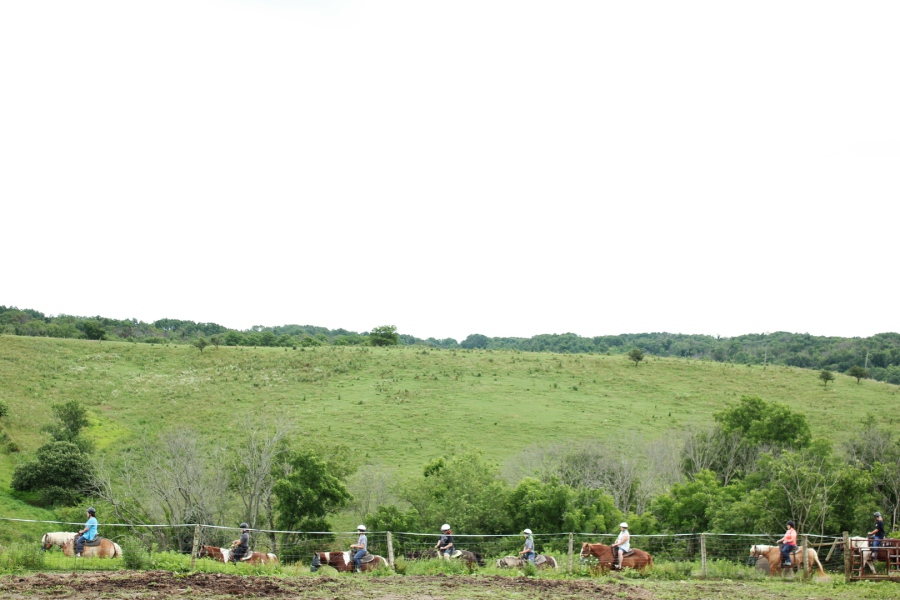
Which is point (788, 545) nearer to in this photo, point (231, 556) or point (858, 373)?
point (231, 556)

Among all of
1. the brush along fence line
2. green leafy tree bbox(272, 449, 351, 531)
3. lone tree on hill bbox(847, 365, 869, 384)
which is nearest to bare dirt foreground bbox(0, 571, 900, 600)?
the brush along fence line

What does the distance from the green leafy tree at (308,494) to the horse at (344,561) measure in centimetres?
1513

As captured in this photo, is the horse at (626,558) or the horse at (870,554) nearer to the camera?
the horse at (870,554)

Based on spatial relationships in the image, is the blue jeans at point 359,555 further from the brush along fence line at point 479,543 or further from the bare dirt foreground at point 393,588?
the bare dirt foreground at point 393,588

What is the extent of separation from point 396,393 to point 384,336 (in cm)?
4647

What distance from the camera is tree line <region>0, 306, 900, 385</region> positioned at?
107 m

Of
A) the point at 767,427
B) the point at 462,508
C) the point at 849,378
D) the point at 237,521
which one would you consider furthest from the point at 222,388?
the point at 849,378

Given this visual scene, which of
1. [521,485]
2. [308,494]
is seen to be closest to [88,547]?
[308,494]

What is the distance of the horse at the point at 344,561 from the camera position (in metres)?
19.1

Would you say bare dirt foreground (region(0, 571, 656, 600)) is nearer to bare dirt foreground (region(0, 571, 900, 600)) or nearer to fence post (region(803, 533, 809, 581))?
bare dirt foreground (region(0, 571, 900, 600))

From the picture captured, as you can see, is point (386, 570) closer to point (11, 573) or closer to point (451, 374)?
point (11, 573)

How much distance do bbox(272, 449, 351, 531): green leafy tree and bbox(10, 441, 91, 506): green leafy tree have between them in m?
15.4

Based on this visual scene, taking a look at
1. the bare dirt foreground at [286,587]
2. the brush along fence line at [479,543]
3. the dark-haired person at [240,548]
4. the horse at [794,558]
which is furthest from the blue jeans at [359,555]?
the horse at [794,558]

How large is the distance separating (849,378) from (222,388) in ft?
228
